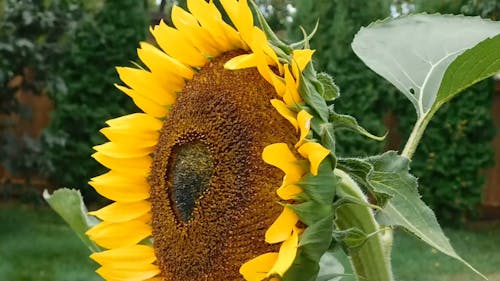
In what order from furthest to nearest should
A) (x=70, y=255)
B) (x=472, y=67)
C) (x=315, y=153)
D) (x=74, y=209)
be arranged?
(x=70, y=255) → (x=74, y=209) → (x=472, y=67) → (x=315, y=153)

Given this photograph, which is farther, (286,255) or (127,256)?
Answer: (127,256)

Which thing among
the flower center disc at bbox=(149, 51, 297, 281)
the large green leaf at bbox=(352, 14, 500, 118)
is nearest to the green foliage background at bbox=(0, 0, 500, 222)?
the large green leaf at bbox=(352, 14, 500, 118)

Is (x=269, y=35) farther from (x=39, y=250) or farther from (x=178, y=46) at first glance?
(x=39, y=250)

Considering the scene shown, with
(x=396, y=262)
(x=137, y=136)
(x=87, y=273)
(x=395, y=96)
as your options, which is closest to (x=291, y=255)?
(x=137, y=136)

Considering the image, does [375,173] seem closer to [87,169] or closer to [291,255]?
[291,255]

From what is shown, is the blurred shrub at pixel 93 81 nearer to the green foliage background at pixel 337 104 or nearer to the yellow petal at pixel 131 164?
the green foliage background at pixel 337 104

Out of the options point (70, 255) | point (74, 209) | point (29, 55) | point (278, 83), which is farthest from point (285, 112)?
point (29, 55)
